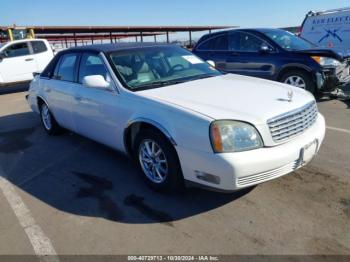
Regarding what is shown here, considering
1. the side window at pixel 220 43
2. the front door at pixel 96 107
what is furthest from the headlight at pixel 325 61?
A: the front door at pixel 96 107

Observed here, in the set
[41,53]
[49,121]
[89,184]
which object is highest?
[41,53]

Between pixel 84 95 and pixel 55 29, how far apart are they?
71.4ft

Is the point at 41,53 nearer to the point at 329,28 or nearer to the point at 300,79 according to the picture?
the point at 300,79

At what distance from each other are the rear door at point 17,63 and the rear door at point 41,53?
18 cm

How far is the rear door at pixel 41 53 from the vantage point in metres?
13.4

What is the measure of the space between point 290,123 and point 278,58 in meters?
4.79

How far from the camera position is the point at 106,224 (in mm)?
3211

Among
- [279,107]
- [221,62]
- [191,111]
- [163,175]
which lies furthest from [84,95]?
[221,62]

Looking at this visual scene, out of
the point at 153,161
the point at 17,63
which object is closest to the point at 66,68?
the point at 153,161

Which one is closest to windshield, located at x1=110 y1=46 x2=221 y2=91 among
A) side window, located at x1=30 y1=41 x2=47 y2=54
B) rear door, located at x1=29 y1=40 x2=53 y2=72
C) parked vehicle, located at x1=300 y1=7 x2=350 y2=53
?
parked vehicle, located at x1=300 y1=7 x2=350 y2=53

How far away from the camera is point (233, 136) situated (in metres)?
2.93

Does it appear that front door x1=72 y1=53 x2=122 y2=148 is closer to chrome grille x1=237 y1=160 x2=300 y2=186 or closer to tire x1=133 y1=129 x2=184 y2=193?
tire x1=133 y1=129 x2=184 y2=193

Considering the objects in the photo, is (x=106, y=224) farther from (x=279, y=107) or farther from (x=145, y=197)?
(x=279, y=107)

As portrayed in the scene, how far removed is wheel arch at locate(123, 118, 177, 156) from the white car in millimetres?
10499
